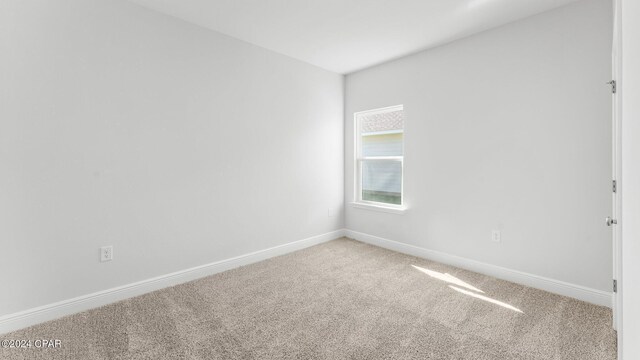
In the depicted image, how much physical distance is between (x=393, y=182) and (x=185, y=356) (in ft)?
9.81

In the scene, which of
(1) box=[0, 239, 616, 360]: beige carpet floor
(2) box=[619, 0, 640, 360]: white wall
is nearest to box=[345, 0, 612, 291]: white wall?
(1) box=[0, 239, 616, 360]: beige carpet floor

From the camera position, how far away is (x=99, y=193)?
7.68ft

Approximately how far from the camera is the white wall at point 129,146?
80.2 inches

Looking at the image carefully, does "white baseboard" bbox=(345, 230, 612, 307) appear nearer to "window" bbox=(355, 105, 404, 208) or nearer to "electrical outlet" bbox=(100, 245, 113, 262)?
"window" bbox=(355, 105, 404, 208)

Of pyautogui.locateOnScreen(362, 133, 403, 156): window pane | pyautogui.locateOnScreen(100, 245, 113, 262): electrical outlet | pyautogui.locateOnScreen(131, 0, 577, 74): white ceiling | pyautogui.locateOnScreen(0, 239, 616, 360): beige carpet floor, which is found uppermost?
pyautogui.locateOnScreen(131, 0, 577, 74): white ceiling

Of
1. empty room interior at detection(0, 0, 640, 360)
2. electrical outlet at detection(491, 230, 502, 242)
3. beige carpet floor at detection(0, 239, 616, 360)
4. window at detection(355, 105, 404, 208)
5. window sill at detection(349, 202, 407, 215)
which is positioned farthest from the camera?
window at detection(355, 105, 404, 208)

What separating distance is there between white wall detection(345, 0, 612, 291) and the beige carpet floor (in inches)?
17.5

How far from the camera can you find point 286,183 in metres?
3.69

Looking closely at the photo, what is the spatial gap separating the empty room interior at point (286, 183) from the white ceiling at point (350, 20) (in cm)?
2

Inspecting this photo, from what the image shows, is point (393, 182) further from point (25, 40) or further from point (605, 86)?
point (25, 40)

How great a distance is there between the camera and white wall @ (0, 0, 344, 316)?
2.04 metres

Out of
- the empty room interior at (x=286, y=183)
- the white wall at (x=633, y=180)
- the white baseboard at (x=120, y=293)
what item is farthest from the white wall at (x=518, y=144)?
the white wall at (x=633, y=180)

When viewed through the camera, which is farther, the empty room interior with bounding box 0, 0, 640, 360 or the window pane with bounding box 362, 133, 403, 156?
the window pane with bounding box 362, 133, 403, 156

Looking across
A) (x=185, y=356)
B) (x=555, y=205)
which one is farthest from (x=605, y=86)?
(x=185, y=356)
